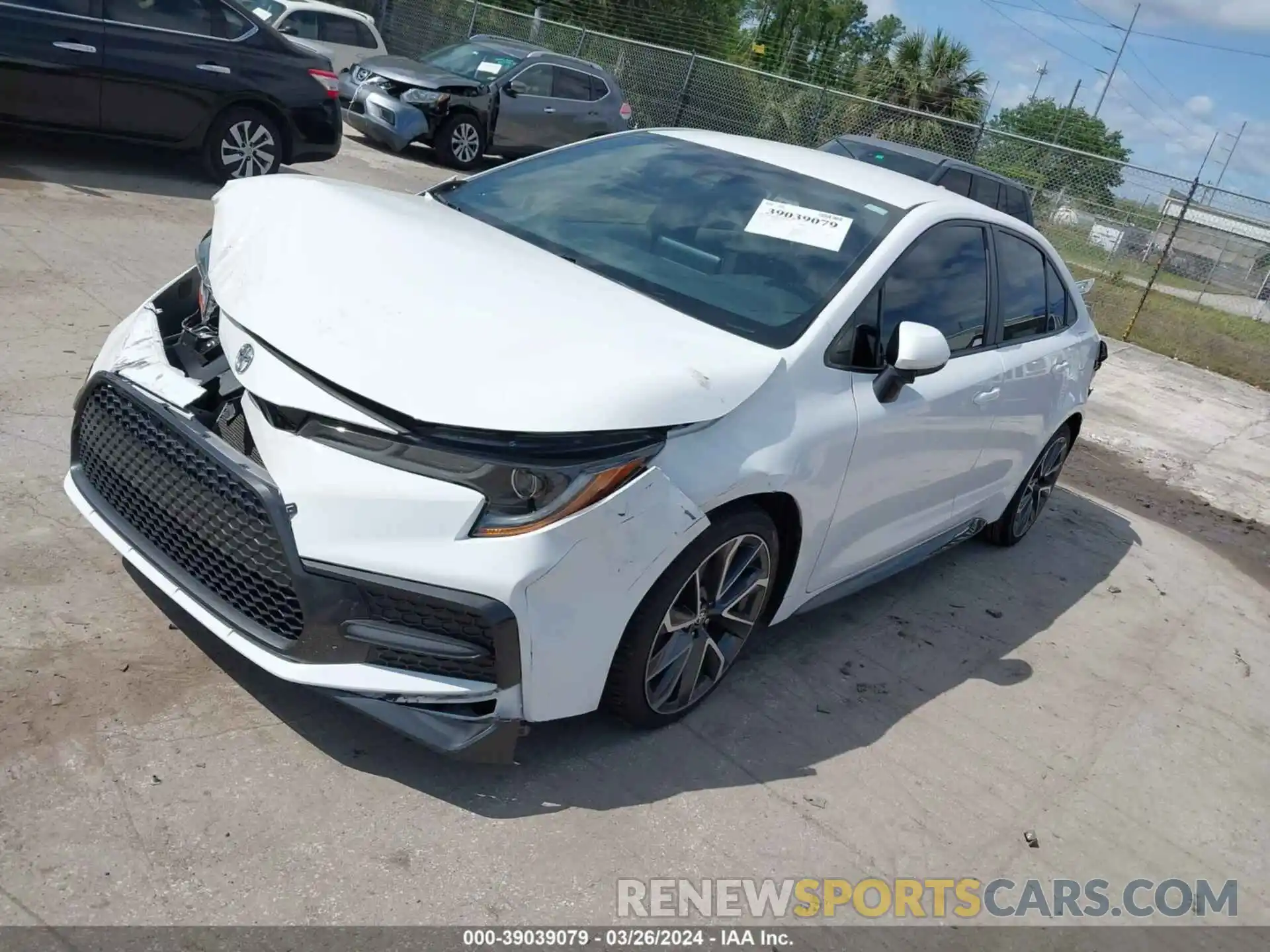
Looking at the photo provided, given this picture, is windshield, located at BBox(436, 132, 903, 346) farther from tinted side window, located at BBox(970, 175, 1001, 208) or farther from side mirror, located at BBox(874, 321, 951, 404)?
tinted side window, located at BBox(970, 175, 1001, 208)

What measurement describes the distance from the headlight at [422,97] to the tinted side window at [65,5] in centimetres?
634

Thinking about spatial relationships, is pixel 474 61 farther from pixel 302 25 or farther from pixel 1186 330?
pixel 1186 330

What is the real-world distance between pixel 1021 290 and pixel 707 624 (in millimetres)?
2520

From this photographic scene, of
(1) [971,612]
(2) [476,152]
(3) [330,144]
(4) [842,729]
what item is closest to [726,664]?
(4) [842,729]

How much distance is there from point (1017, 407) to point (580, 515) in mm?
2894

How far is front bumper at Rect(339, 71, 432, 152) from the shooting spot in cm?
1421

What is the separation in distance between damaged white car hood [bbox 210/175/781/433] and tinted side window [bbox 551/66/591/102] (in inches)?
517

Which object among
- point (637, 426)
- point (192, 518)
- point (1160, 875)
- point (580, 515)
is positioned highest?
point (637, 426)

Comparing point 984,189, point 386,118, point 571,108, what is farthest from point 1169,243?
point 386,118

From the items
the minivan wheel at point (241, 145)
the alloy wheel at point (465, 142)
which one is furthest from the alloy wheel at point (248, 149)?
the alloy wheel at point (465, 142)

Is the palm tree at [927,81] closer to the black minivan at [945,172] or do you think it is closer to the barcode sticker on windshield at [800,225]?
the black minivan at [945,172]

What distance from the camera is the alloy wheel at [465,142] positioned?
48.9 feet

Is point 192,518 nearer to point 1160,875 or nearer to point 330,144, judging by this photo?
point 1160,875

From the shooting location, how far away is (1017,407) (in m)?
5.08
